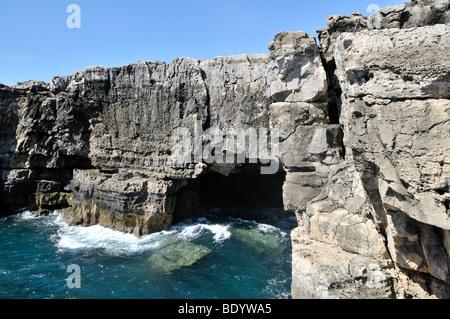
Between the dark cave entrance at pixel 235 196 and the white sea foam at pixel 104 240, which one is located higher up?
the dark cave entrance at pixel 235 196

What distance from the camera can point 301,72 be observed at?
11398 mm

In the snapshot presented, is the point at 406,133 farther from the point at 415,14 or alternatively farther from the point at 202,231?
the point at 202,231

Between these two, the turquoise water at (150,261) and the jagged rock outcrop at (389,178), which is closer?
the jagged rock outcrop at (389,178)

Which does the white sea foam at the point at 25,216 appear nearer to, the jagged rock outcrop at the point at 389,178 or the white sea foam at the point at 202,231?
the white sea foam at the point at 202,231

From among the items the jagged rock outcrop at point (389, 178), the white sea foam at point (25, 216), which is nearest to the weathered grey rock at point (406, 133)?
the jagged rock outcrop at point (389, 178)

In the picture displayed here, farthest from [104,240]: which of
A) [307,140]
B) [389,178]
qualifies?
[389,178]

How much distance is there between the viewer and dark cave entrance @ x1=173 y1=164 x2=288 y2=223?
24.6 meters

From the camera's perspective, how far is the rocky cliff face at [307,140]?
6348 millimetres

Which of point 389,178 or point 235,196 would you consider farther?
point 235,196

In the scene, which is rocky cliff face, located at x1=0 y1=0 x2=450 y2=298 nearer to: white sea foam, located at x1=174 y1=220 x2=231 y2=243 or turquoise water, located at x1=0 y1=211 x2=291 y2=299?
white sea foam, located at x1=174 y1=220 x2=231 y2=243

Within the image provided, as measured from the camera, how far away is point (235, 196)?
29297 millimetres

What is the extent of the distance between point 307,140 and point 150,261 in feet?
41.8

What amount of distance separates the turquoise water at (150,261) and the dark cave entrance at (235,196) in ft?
5.56
